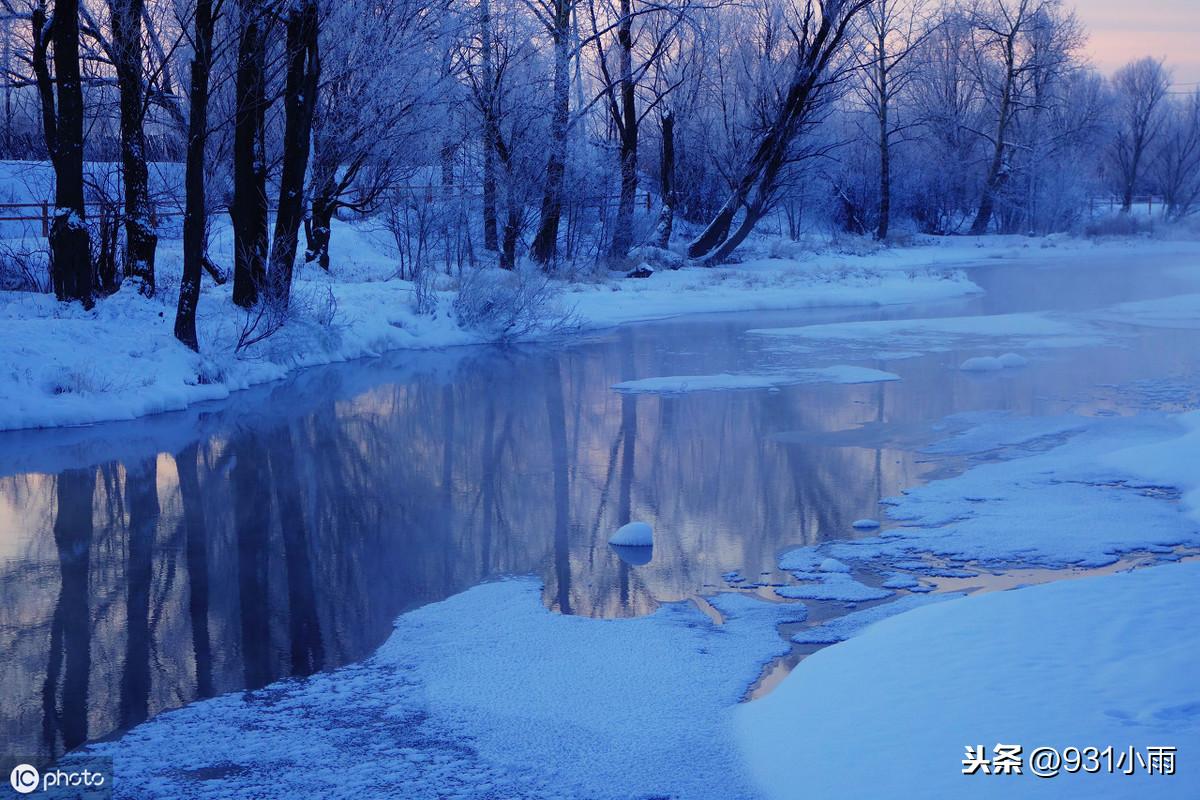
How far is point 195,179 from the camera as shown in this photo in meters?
13.3

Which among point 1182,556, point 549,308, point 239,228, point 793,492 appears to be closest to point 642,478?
point 793,492

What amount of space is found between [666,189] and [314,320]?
17430 millimetres

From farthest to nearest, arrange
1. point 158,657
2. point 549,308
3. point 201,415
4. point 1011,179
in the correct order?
point 1011,179
point 549,308
point 201,415
point 158,657

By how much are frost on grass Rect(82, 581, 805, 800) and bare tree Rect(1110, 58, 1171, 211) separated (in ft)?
184

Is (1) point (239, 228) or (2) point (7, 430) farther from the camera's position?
(1) point (239, 228)

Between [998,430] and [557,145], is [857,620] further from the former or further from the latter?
[557,145]

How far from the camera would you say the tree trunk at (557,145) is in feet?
83.9

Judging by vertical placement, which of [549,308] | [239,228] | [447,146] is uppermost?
[447,146]

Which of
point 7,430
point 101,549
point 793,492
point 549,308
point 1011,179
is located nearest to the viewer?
point 101,549

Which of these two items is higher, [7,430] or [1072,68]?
[1072,68]

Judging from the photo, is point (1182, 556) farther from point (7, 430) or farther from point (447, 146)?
point (447, 146)

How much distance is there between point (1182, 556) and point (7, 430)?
10738 millimetres

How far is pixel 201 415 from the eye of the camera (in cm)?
1262

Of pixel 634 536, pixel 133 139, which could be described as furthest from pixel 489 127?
pixel 634 536
